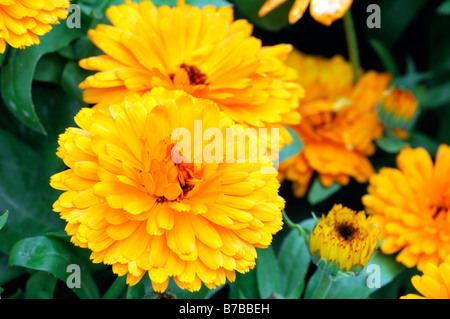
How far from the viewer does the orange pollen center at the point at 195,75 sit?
0.79 metres

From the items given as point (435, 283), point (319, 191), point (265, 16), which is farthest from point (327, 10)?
point (435, 283)

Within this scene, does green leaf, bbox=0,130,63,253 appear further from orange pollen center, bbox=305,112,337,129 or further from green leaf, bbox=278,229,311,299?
orange pollen center, bbox=305,112,337,129

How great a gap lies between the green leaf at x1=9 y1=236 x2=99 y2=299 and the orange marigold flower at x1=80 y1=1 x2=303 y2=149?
198mm

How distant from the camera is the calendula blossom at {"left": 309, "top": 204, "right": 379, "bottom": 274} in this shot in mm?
677

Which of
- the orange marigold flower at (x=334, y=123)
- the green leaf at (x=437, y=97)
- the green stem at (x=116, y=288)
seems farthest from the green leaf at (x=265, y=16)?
the green stem at (x=116, y=288)

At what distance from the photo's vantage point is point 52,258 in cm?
75

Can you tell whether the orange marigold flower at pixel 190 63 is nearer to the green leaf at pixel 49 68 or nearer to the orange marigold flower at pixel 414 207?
the green leaf at pixel 49 68

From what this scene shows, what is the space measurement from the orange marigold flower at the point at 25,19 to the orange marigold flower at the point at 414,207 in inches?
21.9

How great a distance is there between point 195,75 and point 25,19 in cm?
23

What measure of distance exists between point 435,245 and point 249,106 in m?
0.36

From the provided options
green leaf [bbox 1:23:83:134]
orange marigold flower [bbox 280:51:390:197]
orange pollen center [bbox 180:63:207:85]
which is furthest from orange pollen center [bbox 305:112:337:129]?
green leaf [bbox 1:23:83:134]

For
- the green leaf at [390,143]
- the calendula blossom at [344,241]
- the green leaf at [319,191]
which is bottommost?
the green leaf at [319,191]

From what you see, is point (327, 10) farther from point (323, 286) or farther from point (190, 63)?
point (323, 286)

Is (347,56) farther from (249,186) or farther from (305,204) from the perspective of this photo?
(249,186)
